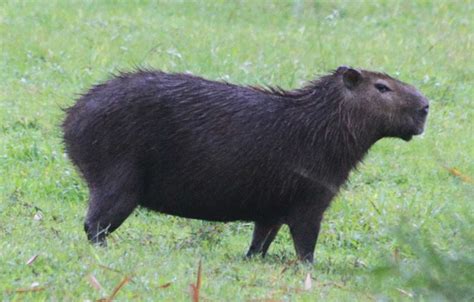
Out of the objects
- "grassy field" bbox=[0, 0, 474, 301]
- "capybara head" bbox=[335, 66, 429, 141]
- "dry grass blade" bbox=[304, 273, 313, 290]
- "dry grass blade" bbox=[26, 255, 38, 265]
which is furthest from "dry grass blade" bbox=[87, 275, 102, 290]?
"capybara head" bbox=[335, 66, 429, 141]

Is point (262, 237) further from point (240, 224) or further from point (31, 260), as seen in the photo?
point (31, 260)

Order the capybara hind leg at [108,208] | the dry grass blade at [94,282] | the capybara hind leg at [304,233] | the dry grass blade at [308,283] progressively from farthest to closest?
the capybara hind leg at [304,233] → the capybara hind leg at [108,208] → the dry grass blade at [308,283] → the dry grass blade at [94,282]

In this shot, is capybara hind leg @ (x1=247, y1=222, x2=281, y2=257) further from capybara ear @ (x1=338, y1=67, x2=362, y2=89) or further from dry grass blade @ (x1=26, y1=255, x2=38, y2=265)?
dry grass blade @ (x1=26, y1=255, x2=38, y2=265)

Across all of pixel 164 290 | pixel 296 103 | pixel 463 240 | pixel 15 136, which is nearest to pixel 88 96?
pixel 296 103

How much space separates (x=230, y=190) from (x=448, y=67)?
245 inches

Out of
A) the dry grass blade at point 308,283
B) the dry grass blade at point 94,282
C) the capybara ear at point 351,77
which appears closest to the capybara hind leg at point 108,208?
the dry grass blade at point 308,283

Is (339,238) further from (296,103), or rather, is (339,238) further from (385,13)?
(385,13)

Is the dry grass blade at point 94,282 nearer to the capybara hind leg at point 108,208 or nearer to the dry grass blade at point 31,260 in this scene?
the dry grass blade at point 31,260

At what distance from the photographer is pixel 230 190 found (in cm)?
721

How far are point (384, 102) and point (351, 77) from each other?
275 mm

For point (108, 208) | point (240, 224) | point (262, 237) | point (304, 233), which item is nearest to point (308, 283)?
point (304, 233)

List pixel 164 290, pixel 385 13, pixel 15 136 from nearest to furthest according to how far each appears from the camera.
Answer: pixel 164 290 < pixel 15 136 < pixel 385 13

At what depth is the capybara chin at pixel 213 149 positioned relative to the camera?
7.07 metres

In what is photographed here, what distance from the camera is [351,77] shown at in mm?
7473
